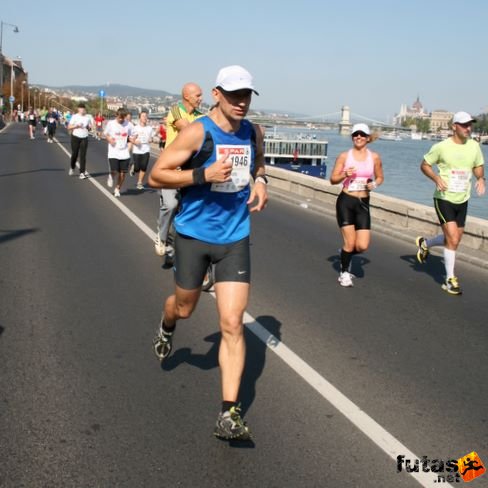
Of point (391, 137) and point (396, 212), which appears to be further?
point (391, 137)

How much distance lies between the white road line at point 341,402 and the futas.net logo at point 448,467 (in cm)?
3

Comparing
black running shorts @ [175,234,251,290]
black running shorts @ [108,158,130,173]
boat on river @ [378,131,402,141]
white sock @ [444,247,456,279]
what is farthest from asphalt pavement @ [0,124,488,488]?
boat on river @ [378,131,402,141]

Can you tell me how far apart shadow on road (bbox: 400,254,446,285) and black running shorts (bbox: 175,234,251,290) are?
4.61 metres

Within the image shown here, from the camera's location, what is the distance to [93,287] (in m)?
6.80

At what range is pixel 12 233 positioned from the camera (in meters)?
9.84

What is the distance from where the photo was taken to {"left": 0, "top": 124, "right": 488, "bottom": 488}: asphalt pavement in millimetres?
3367

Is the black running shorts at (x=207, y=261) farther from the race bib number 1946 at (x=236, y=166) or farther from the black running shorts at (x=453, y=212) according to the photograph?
the black running shorts at (x=453, y=212)

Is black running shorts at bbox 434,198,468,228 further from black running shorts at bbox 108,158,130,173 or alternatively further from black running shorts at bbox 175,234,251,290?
black running shorts at bbox 108,158,130,173

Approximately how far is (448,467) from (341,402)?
0.86 metres

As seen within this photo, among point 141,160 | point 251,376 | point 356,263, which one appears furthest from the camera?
point 141,160

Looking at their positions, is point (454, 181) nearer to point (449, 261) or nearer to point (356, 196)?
point (449, 261)

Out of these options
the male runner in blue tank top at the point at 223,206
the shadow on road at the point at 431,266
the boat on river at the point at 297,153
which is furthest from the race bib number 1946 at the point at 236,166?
the boat on river at the point at 297,153

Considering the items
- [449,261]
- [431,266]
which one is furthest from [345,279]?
[431,266]

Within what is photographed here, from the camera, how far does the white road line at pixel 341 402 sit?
3.52 m
